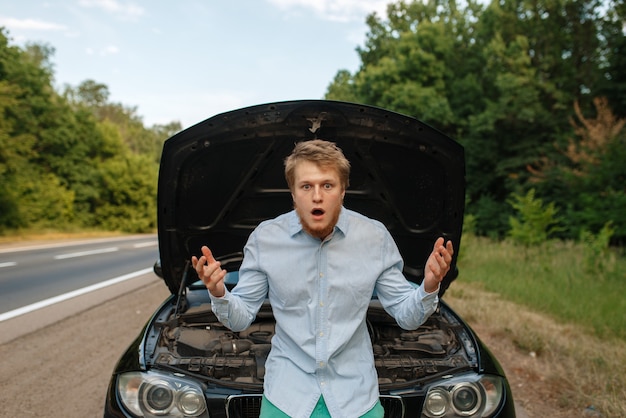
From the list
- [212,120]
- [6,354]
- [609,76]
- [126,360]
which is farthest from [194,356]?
[609,76]

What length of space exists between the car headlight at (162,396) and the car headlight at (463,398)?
1.02 metres

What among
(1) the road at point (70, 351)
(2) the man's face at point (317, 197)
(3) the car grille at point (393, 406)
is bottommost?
(1) the road at point (70, 351)

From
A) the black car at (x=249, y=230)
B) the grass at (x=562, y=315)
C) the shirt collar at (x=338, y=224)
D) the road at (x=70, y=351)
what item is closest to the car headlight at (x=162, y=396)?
the black car at (x=249, y=230)

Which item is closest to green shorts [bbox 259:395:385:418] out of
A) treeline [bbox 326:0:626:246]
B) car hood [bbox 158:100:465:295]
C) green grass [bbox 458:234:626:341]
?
car hood [bbox 158:100:465:295]

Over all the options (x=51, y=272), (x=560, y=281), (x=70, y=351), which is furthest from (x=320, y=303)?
(x=51, y=272)

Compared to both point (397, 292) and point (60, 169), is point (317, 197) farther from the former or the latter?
point (60, 169)

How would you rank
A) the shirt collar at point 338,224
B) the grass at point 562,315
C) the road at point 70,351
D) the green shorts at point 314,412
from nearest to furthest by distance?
the green shorts at point 314,412, the shirt collar at point 338,224, the road at point 70,351, the grass at point 562,315

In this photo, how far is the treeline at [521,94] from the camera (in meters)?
21.0

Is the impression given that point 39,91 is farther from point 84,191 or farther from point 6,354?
point 6,354

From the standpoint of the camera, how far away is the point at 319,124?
8.86 ft

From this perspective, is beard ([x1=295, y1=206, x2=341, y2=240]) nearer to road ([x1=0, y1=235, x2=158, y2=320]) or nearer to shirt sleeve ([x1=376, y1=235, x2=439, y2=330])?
shirt sleeve ([x1=376, y1=235, x2=439, y2=330])

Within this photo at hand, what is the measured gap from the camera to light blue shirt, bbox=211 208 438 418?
5.66ft

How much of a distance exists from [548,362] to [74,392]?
4204 millimetres

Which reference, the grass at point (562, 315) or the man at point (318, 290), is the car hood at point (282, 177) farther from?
the grass at point (562, 315)
